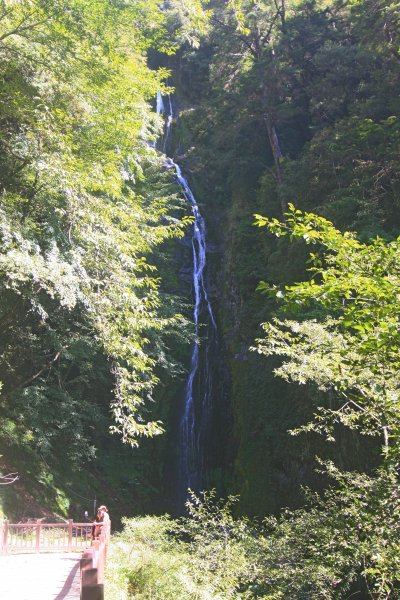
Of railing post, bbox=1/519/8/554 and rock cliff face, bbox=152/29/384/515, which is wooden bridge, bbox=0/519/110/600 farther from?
rock cliff face, bbox=152/29/384/515

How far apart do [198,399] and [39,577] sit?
30.0 ft

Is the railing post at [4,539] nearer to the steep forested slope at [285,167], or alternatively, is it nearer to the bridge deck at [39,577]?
the bridge deck at [39,577]

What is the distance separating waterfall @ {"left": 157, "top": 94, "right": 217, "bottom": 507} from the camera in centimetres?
1497

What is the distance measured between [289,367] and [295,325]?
1195mm

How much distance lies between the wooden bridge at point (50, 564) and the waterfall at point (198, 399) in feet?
16.1

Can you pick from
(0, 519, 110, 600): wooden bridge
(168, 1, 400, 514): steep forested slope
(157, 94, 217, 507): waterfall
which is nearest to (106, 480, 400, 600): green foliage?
(0, 519, 110, 600): wooden bridge

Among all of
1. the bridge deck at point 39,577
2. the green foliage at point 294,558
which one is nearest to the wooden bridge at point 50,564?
the bridge deck at point 39,577

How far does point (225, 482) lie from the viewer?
45.8ft

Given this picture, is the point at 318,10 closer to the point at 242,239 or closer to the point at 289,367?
the point at 242,239

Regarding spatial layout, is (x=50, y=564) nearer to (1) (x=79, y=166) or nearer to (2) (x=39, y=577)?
(2) (x=39, y=577)

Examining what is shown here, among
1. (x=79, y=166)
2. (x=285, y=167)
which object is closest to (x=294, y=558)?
(x=79, y=166)

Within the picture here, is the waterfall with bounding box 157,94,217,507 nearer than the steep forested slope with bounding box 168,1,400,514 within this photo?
No

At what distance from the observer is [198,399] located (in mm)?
16016

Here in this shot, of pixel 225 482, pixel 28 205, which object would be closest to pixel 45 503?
pixel 225 482
